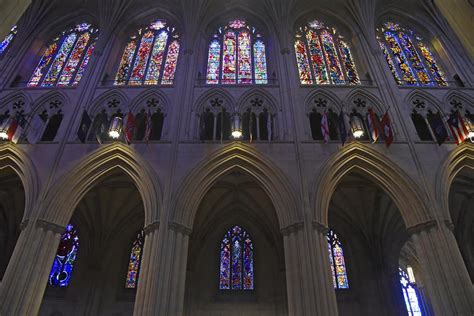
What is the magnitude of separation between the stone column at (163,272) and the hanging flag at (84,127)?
3.75m

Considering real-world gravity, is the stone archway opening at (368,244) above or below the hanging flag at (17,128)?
below

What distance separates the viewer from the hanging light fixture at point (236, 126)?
1066 cm

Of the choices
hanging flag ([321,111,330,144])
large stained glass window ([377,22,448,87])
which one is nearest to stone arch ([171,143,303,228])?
hanging flag ([321,111,330,144])

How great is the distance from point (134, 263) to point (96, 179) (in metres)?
4.40

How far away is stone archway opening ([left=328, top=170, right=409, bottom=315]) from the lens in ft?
39.2

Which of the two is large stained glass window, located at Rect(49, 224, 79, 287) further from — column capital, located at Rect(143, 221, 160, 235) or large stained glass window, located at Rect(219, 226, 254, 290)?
large stained glass window, located at Rect(219, 226, 254, 290)

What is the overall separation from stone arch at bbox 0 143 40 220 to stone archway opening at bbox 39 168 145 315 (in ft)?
6.80

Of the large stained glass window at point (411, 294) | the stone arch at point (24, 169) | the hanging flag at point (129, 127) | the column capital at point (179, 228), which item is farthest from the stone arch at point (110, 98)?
the large stained glass window at point (411, 294)

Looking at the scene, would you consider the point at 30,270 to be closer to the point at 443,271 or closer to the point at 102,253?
the point at 102,253

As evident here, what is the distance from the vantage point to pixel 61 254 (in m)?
13.0

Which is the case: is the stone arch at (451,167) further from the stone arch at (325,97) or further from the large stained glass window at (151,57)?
the large stained glass window at (151,57)

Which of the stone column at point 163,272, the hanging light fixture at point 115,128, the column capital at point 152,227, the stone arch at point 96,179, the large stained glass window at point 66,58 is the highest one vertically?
the large stained glass window at point 66,58

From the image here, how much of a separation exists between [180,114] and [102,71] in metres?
4.07

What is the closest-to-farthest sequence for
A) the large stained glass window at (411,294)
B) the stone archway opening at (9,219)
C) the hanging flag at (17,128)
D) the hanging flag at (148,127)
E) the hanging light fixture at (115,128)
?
the hanging light fixture at (115,128)
the hanging flag at (148,127)
the hanging flag at (17,128)
the stone archway opening at (9,219)
the large stained glass window at (411,294)
